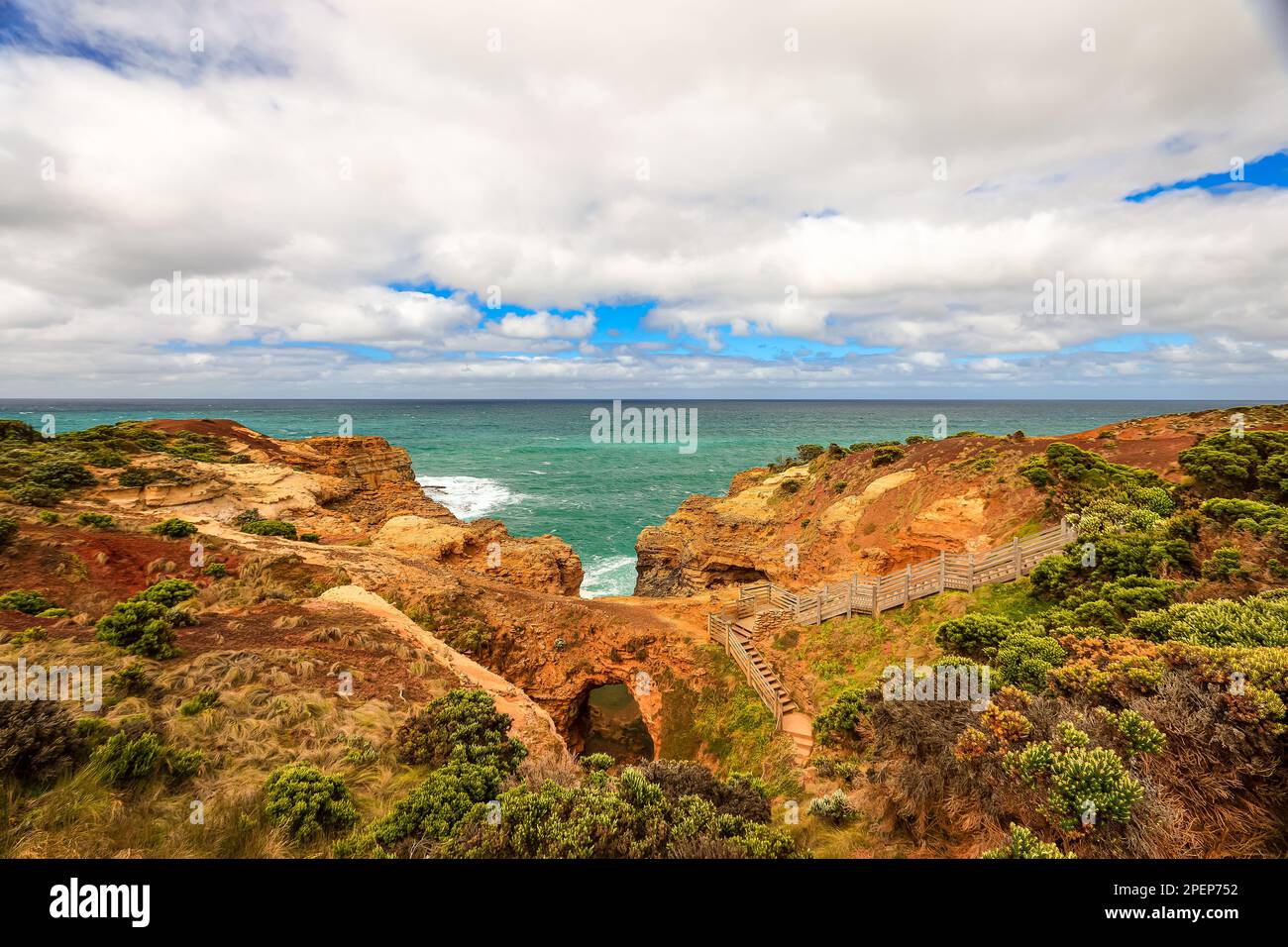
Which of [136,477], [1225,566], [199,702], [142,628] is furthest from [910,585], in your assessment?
[136,477]

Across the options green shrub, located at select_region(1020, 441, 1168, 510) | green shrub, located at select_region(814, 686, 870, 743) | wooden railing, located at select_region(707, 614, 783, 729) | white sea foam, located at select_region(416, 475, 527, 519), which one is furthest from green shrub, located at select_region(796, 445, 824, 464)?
white sea foam, located at select_region(416, 475, 527, 519)

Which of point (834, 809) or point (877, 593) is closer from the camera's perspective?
point (834, 809)

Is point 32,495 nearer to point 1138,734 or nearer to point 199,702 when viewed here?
point 199,702

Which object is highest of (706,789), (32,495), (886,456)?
(886,456)

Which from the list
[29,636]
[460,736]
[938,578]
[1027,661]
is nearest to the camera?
[460,736]

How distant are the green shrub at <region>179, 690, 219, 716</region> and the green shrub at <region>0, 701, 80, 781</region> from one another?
166 cm

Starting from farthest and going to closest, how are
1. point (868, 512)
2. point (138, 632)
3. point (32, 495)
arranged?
point (868, 512) → point (32, 495) → point (138, 632)

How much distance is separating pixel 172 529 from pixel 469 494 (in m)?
52.8

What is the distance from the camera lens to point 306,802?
22.7ft

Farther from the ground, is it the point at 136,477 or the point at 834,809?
the point at 136,477

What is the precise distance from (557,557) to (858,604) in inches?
741

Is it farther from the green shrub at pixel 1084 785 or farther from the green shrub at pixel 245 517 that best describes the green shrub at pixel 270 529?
the green shrub at pixel 1084 785

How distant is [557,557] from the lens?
105ft
